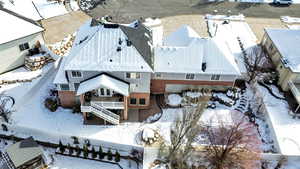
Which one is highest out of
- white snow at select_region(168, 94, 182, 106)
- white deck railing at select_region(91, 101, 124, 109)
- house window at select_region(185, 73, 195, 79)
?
house window at select_region(185, 73, 195, 79)

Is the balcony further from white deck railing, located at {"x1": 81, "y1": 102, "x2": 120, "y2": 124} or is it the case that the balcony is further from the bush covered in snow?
the bush covered in snow

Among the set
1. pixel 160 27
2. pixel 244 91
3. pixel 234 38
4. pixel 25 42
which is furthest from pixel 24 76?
pixel 234 38

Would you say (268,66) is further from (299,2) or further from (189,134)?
(299,2)

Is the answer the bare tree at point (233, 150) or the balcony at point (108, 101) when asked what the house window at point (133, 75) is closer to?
the balcony at point (108, 101)

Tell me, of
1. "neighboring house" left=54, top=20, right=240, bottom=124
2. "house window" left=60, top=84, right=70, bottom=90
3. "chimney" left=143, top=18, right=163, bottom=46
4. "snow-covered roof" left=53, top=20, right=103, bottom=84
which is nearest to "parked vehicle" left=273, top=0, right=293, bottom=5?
"chimney" left=143, top=18, right=163, bottom=46

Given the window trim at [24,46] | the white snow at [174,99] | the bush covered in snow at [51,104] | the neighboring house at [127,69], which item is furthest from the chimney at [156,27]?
the window trim at [24,46]

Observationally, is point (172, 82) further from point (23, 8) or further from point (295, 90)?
point (23, 8)
